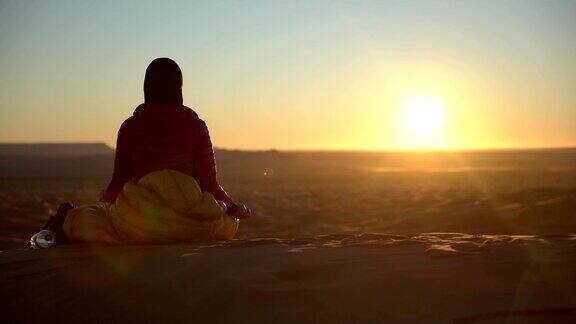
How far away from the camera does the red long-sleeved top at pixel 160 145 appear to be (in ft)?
16.6

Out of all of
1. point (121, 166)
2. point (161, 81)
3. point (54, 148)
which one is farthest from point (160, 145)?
point (54, 148)

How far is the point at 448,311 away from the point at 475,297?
268 mm

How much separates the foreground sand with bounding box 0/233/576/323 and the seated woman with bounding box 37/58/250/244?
0.27 metres

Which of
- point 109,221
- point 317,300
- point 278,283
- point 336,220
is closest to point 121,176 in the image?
point 109,221

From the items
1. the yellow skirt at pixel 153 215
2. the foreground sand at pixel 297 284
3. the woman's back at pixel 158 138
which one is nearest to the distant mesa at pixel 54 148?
the yellow skirt at pixel 153 215

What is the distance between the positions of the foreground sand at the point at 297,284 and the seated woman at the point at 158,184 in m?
0.27

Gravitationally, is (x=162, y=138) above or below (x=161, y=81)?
below

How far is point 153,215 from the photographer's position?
4828mm

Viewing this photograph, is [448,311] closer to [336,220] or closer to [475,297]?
[475,297]

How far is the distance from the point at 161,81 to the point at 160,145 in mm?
552

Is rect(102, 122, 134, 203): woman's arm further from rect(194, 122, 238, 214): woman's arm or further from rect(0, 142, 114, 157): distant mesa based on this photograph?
rect(0, 142, 114, 157): distant mesa

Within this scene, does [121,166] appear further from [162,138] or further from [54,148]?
[54,148]

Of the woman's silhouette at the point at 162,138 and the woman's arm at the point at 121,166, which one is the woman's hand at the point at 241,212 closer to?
the woman's silhouette at the point at 162,138

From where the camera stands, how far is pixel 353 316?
3.17 m
